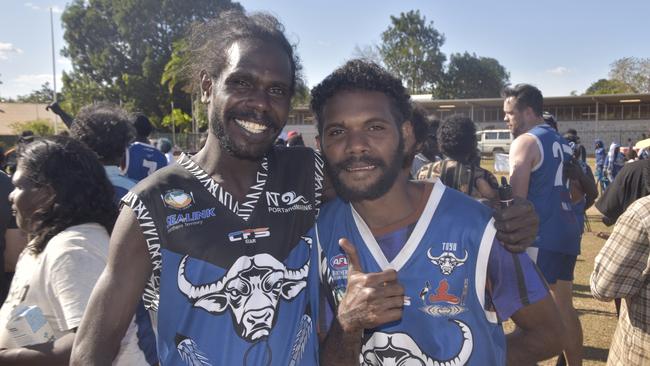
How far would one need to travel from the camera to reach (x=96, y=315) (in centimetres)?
152

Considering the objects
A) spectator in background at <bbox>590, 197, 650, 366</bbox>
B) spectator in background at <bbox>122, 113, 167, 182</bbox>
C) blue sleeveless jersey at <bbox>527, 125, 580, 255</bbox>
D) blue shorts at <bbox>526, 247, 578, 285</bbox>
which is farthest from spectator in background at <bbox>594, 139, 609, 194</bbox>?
spectator in background at <bbox>590, 197, 650, 366</bbox>

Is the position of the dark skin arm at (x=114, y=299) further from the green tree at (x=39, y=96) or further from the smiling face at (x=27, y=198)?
the green tree at (x=39, y=96)

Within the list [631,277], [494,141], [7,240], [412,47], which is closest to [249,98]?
[631,277]

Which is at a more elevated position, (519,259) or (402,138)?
(402,138)

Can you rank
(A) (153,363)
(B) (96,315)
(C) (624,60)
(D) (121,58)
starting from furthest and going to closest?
(C) (624,60) < (D) (121,58) < (A) (153,363) < (B) (96,315)

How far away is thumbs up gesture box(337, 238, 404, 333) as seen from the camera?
5.21 ft

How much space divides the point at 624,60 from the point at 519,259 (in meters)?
66.3

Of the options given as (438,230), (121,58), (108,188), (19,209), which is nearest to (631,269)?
(438,230)

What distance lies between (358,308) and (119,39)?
47.2 metres

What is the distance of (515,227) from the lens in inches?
68.9

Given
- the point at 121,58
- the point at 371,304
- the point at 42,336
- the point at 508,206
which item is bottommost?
the point at 42,336

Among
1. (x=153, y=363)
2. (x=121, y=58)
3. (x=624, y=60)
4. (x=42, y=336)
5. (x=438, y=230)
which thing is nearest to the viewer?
(x=438, y=230)

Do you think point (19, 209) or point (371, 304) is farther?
point (19, 209)

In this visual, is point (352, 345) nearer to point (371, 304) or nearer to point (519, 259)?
point (371, 304)
